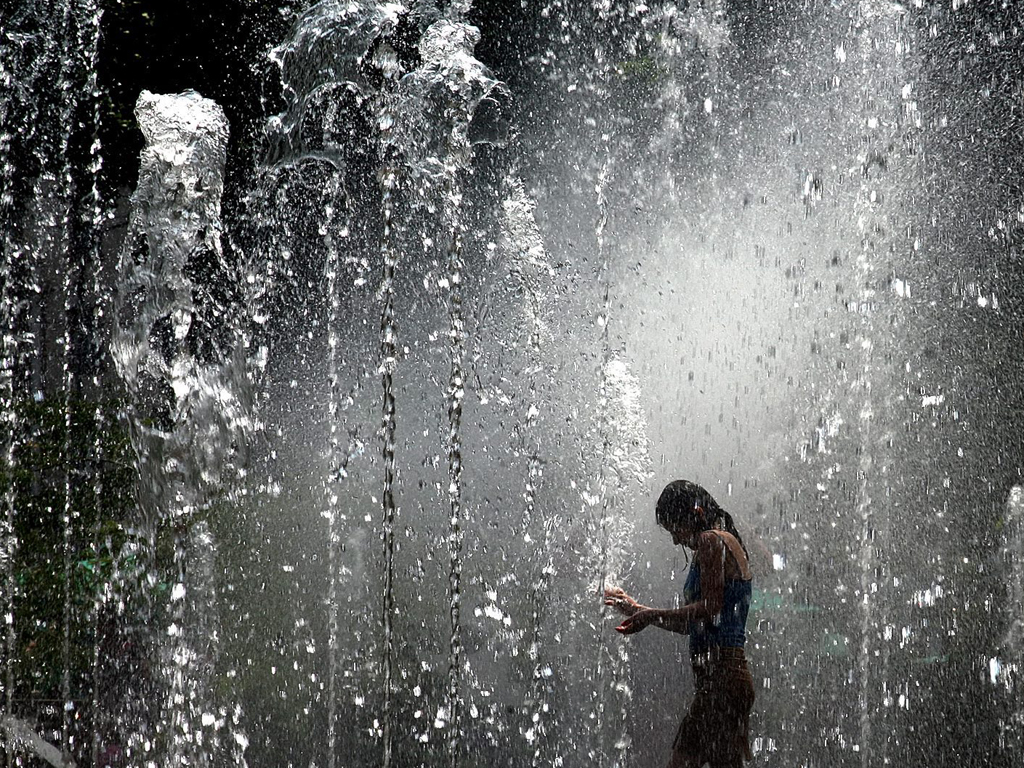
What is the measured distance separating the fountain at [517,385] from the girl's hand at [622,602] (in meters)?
1.99

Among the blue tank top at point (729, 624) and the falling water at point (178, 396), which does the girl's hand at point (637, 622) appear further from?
the falling water at point (178, 396)

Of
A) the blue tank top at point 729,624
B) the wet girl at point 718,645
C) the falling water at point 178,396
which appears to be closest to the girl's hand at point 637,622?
the wet girl at point 718,645

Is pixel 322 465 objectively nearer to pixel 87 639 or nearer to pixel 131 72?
pixel 87 639

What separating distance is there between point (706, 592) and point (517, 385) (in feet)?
15.2

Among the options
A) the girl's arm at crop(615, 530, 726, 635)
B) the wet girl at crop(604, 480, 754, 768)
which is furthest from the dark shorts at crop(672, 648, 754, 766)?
the girl's arm at crop(615, 530, 726, 635)

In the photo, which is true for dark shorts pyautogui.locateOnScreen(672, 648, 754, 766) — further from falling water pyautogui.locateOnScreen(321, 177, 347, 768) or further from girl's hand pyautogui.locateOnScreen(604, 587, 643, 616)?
falling water pyautogui.locateOnScreen(321, 177, 347, 768)

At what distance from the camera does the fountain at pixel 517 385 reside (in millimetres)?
5699

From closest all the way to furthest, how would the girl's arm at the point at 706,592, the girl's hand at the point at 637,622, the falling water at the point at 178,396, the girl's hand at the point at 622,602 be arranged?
the girl's arm at the point at 706,592
the girl's hand at the point at 637,622
the girl's hand at the point at 622,602
the falling water at the point at 178,396

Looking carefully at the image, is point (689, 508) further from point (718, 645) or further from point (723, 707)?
point (723, 707)

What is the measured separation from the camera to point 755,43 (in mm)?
7066

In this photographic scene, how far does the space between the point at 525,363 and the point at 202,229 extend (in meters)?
2.57

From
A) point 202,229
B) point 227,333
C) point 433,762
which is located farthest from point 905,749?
point 227,333

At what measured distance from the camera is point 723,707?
317cm

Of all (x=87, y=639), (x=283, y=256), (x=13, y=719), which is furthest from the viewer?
(x=283, y=256)
